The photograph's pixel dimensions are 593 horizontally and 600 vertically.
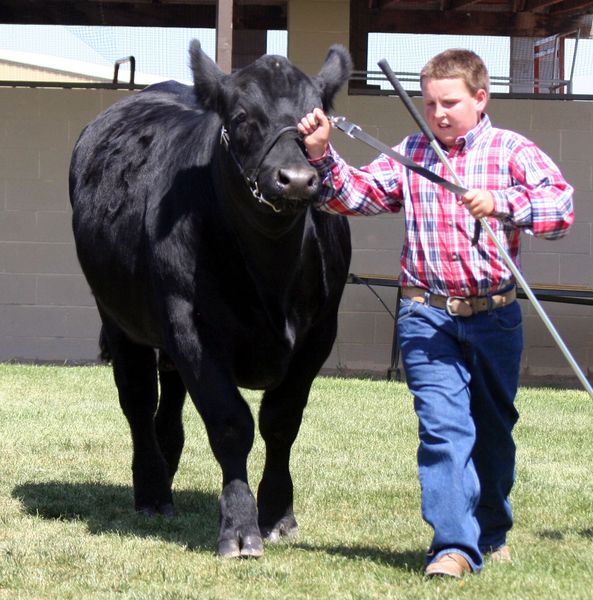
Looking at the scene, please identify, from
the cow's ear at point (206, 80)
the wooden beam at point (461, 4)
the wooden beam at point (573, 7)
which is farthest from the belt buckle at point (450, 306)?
the wooden beam at point (573, 7)

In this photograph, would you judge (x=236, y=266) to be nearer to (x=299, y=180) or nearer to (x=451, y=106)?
(x=299, y=180)

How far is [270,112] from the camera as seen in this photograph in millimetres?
4574

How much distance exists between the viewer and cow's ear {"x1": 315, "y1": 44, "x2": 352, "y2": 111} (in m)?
4.92

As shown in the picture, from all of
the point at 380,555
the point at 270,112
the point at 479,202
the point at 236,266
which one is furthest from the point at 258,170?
the point at 380,555

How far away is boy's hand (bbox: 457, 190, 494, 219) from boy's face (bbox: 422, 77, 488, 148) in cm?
35

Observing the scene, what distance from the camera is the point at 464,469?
13.6 ft

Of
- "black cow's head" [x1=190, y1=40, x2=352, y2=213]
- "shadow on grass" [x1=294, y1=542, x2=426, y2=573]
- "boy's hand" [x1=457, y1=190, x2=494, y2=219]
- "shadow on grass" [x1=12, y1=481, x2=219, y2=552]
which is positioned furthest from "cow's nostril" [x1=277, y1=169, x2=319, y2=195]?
"shadow on grass" [x1=12, y1=481, x2=219, y2=552]

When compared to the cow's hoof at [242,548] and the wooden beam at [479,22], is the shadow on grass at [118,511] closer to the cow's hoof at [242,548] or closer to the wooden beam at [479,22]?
the cow's hoof at [242,548]

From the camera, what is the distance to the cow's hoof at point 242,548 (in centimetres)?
456

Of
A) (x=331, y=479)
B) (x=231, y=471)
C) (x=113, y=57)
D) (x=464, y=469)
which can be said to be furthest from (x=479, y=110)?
(x=113, y=57)

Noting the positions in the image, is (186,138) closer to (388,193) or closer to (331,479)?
(388,193)

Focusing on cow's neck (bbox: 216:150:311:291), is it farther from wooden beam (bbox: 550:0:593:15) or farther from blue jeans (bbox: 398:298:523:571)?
wooden beam (bbox: 550:0:593:15)

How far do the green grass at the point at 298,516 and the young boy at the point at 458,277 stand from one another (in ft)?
1.09

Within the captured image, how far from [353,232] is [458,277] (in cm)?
840
